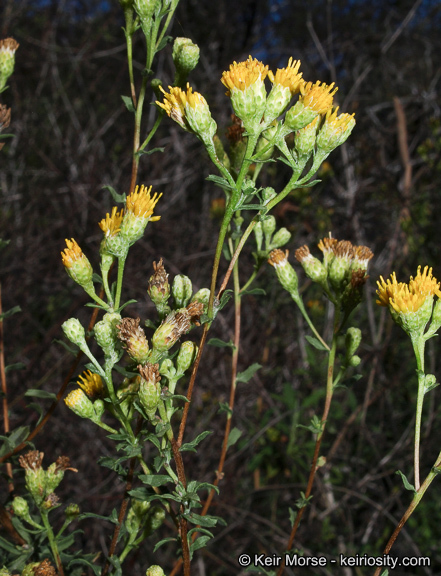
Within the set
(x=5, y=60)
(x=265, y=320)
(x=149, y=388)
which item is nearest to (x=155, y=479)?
(x=149, y=388)

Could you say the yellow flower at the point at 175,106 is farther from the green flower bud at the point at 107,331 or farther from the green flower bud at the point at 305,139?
the green flower bud at the point at 107,331

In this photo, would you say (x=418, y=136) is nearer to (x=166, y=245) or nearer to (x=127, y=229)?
(x=166, y=245)

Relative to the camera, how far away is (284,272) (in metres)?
1.97

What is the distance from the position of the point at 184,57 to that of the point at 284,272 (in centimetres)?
84

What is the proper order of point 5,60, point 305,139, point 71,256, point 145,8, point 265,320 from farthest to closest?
1. point 265,320
2. point 5,60
3. point 145,8
4. point 71,256
5. point 305,139

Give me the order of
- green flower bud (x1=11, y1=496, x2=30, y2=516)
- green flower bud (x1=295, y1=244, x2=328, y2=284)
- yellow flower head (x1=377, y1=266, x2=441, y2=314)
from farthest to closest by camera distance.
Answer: green flower bud (x1=295, y1=244, x2=328, y2=284)
green flower bud (x1=11, y1=496, x2=30, y2=516)
yellow flower head (x1=377, y1=266, x2=441, y2=314)

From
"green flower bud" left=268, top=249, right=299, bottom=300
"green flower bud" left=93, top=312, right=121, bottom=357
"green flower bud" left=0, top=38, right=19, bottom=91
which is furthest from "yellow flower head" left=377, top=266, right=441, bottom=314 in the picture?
"green flower bud" left=0, top=38, right=19, bottom=91

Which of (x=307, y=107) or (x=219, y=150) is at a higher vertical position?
(x=219, y=150)

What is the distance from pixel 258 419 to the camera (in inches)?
151

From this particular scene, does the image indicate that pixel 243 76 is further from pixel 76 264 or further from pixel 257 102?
pixel 76 264

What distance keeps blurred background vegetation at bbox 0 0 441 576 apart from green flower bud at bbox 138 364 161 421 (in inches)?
43.4

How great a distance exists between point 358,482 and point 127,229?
2.62 meters

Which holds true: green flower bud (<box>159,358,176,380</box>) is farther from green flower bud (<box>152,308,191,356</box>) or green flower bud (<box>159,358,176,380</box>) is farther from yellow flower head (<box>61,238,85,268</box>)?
yellow flower head (<box>61,238,85,268</box>)

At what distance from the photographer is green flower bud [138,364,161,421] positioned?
47.1 inches
